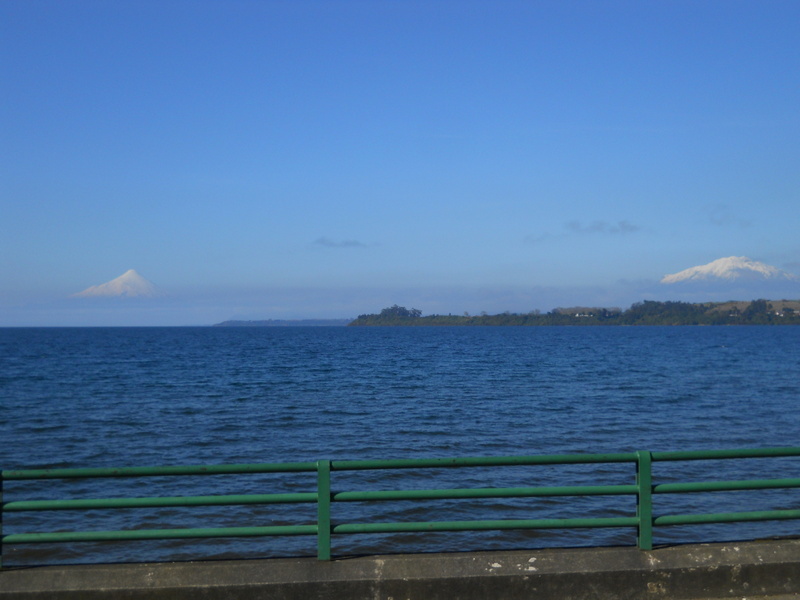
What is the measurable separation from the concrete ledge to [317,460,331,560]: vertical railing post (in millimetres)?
149

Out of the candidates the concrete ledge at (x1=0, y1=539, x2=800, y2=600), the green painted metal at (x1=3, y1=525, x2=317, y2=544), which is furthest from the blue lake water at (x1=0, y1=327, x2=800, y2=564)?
the green painted metal at (x1=3, y1=525, x2=317, y2=544)

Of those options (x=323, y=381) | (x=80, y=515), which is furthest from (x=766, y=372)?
(x=80, y=515)

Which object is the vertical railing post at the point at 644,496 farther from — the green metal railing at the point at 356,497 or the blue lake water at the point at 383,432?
the blue lake water at the point at 383,432

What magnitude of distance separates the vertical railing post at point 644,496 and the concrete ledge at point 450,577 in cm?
11

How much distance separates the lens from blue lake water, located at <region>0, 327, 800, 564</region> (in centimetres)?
1236

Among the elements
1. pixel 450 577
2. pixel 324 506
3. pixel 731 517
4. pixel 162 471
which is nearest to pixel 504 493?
pixel 450 577

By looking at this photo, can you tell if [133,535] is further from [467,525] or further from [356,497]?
[467,525]

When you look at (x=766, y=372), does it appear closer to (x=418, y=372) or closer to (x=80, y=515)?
(x=418, y=372)

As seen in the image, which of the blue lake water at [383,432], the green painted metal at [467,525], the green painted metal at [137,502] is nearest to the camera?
the green painted metal at [137,502]

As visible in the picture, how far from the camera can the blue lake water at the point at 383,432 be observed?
12359mm

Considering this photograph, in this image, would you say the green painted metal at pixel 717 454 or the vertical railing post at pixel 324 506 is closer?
the vertical railing post at pixel 324 506

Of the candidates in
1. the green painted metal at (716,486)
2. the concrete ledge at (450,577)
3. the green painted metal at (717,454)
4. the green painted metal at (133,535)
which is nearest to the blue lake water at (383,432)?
the concrete ledge at (450,577)

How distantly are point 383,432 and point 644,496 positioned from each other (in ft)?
62.2

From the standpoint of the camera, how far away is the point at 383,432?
2445 cm
